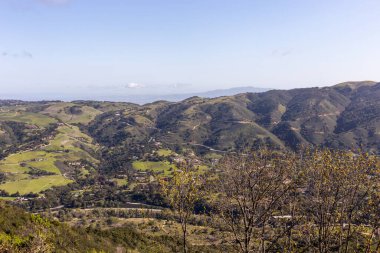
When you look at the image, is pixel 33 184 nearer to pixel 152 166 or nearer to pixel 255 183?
pixel 152 166

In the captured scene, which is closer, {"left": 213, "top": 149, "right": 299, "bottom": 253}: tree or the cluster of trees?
the cluster of trees

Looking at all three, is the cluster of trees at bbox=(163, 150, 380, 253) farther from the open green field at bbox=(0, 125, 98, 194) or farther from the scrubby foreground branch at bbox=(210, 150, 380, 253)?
the open green field at bbox=(0, 125, 98, 194)

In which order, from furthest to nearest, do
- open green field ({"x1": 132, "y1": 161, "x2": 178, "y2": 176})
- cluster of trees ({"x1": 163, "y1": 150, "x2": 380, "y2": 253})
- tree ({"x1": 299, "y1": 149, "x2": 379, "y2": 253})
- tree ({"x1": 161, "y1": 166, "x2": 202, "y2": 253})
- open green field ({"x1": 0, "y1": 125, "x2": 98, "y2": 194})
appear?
1. open green field ({"x1": 132, "y1": 161, "x2": 178, "y2": 176})
2. open green field ({"x1": 0, "y1": 125, "x2": 98, "y2": 194})
3. tree ({"x1": 161, "y1": 166, "x2": 202, "y2": 253})
4. cluster of trees ({"x1": 163, "y1": 150, "x2": 380, "y2": 253})
5. tree ({"x1": 299, "y1": 149, "x2": 379, "y2": 253})

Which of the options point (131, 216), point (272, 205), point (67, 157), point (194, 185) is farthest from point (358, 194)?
point (67, 157)

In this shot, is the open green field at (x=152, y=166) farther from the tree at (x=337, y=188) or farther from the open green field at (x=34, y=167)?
the tree at (x=337, y=188)

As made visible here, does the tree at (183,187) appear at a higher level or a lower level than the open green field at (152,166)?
higher

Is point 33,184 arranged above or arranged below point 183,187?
below

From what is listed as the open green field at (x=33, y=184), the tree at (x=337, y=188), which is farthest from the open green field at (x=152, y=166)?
the tree at (x=337, y=188)

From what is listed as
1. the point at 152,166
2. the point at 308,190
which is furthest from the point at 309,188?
the point at 152,166

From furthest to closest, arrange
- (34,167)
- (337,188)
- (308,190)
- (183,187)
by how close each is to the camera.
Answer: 1. (34,167)
2. (183,187)
3. (308,190)
4. (337,188)

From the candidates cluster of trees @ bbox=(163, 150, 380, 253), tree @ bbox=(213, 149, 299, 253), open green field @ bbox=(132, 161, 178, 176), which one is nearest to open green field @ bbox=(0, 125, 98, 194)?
open green field @ bbox=(132, 161, 178, 176)

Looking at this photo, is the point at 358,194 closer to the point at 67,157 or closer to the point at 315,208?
the point at 315,208

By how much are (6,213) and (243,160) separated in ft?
131

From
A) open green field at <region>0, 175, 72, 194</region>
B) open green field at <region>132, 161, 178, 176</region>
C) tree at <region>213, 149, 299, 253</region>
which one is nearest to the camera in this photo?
tree at <region>213, 149, 299, 253</region>
